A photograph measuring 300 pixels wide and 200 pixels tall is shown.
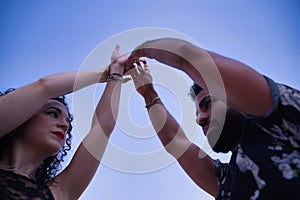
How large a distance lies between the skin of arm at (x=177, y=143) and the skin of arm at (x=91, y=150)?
0.18m

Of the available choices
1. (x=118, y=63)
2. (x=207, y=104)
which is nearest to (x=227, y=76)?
(x=207, y=104)

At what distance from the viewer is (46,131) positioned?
1211 mm

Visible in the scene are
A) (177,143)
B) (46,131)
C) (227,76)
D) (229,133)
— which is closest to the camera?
(227,76)

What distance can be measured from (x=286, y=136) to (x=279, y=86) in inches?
4.8

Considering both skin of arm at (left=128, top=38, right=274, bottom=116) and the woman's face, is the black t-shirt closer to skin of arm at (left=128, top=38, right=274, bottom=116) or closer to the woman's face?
the woman's face

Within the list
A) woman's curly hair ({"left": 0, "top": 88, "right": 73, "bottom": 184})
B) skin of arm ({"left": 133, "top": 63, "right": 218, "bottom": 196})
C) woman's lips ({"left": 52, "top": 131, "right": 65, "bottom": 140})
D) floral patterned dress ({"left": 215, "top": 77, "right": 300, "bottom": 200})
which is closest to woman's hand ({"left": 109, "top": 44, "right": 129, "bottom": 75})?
skin of arm ({"left": 133, "top": 63, "right": 218, "bottom": 196})

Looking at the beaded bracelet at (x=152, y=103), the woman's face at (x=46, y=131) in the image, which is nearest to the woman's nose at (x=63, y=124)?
the woman's face at (x=46, y=131)

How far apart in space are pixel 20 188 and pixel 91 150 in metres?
0.35

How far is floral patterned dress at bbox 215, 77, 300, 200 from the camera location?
77 centimetres

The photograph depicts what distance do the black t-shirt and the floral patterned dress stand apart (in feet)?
1.98

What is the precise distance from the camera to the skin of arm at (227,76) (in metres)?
0.75

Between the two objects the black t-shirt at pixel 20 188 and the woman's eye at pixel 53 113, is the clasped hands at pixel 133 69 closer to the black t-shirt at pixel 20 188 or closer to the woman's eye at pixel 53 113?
the woman's eye at pixel 53 113

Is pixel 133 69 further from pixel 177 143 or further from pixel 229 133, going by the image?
pixel 229 133

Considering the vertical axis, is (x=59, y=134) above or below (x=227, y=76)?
below
